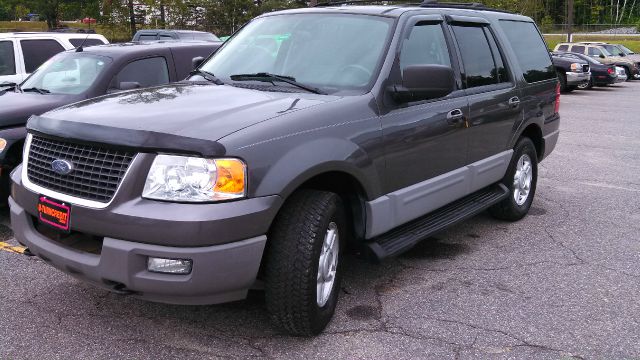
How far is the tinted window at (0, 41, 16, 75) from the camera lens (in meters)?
8.61

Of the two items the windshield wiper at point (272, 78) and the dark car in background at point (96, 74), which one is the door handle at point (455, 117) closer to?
the windshield wiper at point (272, 78)

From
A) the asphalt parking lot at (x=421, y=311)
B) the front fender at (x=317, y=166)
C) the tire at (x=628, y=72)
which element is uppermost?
the front fender at (x=317, y=166)

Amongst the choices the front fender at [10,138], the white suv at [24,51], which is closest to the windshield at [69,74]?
the front fender at [10,138]

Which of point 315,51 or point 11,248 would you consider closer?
point 315,51

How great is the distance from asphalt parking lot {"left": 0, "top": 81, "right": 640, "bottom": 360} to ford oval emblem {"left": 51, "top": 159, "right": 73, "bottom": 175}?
94 cm

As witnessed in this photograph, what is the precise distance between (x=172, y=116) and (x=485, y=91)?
2813 millimetres

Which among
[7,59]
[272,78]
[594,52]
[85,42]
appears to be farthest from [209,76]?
[594,52]

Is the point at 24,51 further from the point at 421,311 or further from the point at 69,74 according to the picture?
the point at 421,311

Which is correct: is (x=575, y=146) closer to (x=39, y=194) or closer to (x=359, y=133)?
(x=359, y=133)

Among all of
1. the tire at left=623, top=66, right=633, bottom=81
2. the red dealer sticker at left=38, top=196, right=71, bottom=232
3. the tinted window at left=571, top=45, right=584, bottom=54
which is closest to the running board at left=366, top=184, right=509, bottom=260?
the red dealer sticker at left=38, top=196, right=71, bottom=232

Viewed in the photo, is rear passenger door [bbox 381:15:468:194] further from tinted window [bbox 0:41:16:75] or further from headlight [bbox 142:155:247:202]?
tinted window [bbox 0:41:16:75]

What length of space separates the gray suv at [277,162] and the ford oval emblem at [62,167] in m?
0.03

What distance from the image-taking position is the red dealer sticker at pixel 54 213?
10.3ft

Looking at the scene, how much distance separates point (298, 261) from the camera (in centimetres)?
319
